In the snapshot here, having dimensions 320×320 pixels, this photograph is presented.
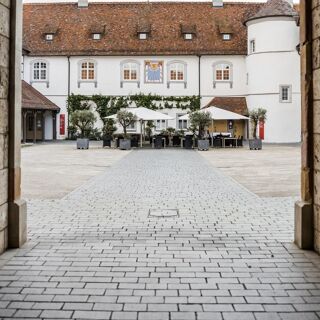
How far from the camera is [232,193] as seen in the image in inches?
487

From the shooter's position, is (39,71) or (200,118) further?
(39,71)

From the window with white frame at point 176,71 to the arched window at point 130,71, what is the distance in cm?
274

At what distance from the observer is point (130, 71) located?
44.5 metres

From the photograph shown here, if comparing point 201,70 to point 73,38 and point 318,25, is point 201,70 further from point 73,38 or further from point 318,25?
point 318,25

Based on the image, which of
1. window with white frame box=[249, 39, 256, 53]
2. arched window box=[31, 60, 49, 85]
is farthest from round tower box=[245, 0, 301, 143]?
arched window box=[31, 60, 49, 85]

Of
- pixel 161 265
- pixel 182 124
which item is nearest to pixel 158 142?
pixel 182 124

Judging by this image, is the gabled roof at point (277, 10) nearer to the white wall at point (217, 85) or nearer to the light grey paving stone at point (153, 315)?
the white wall at point (217, 85)

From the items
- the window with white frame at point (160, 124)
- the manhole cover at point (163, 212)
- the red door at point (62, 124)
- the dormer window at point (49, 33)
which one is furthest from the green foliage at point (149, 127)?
the manhole cover at point (163, 212)

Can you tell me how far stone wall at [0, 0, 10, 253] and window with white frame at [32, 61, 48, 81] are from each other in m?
39.2

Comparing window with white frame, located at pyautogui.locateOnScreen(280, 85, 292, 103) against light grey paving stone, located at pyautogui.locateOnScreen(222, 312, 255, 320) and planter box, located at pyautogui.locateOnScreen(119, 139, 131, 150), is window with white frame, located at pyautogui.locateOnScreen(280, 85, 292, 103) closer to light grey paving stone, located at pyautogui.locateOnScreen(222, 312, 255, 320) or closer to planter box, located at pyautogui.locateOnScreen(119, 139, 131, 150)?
planter box, located at pyautogui.locateOnScreen(119, 139, 131, 150)

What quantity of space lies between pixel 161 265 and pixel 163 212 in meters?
3.71

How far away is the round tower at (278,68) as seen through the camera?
40.8 m

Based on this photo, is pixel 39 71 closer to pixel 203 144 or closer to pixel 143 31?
pixel 143 31

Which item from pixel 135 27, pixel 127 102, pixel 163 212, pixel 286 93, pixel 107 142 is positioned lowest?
pixel 163 212
